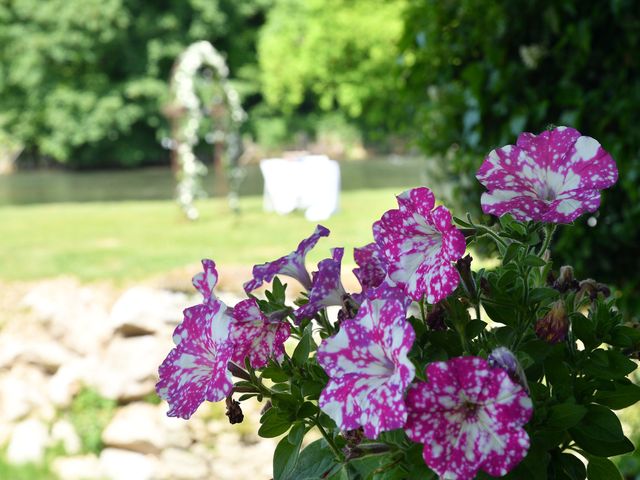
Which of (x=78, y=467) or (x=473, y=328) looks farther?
(x=78, y=467)

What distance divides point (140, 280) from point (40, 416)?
→ 10.7ft

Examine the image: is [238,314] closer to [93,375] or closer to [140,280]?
[93,375]

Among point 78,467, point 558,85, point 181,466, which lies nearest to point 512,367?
point 558,85

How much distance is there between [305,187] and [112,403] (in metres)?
8.35

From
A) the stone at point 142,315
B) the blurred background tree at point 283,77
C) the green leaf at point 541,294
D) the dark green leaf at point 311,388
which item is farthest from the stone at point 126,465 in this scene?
the green leaf at point 541,294

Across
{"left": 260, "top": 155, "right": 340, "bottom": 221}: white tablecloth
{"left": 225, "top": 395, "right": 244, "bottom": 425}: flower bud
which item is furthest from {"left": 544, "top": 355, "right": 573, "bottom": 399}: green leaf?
{"left": 260, "top": 155, "right": 340, "bottom": 221}: white tablecloth

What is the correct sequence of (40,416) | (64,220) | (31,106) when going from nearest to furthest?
(40,416) → (64,220) → (31,106)

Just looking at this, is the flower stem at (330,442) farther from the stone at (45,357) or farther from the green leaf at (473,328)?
the stone at (45,357)

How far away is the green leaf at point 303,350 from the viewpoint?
→ 0.84 meters

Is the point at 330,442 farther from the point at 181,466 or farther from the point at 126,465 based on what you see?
the point at 126,465

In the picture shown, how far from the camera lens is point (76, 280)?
24.2 ft

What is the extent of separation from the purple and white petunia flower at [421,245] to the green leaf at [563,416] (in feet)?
0.49

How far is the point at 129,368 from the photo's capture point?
170 inches

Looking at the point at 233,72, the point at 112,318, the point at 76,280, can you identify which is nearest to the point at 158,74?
the point at 233,72
